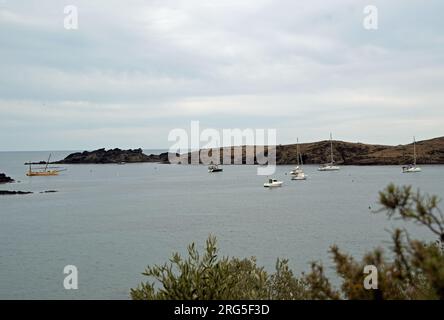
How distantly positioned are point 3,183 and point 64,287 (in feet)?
449

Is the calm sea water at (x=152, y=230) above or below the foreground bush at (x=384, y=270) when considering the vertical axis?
below

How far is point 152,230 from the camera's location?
72.8m

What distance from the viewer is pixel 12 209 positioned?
4016 inches

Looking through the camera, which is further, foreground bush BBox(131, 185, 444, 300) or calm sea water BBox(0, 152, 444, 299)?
calm sea water BBox(0, 152, 444, 299)

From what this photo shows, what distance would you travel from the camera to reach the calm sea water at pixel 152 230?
48812 mm

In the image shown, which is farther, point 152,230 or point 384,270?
point 152,230

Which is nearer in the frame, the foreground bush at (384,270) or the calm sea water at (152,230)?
the foreground bush at (384,270)

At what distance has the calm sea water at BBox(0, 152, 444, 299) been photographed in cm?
4881

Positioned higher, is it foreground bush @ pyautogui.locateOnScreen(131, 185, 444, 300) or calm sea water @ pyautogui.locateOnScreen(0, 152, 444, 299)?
foreground bush @ pyautogui.locateOnScreen(131, 185, 444, 300)

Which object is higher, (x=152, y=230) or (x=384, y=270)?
(x=384, y=270)
